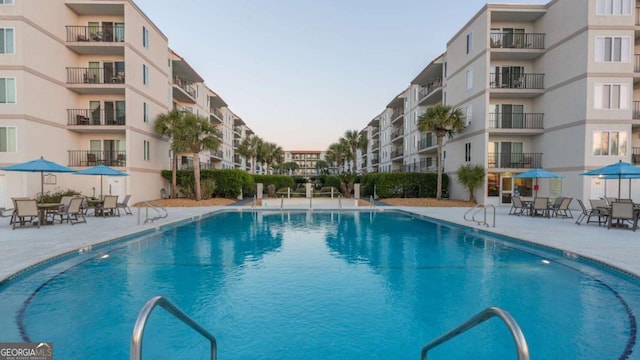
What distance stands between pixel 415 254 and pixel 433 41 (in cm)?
2656

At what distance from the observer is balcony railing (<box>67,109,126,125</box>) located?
22.3 m

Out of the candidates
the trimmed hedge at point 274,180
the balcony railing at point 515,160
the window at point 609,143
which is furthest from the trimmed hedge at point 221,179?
the window at point 609,143

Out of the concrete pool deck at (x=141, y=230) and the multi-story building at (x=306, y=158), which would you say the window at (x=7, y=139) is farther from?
the multi-story building at (x=306, y=158)

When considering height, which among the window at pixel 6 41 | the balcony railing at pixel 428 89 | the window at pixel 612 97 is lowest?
the window at pixel 612 97

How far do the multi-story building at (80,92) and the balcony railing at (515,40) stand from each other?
2644 centimetres

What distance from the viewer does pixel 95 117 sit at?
76.1 feet

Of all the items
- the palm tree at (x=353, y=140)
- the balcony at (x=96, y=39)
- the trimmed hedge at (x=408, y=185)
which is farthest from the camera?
the palm tree at (x=353, y=140)

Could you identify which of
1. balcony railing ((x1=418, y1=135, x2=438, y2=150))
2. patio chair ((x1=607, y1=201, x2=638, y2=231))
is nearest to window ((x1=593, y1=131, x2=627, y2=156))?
patio chair ((x1=607, y1=201, x2=638, y2=231))

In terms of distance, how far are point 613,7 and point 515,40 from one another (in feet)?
17.6

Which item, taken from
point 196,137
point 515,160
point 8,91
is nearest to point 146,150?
point 196,137

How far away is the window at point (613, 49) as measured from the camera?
19359 mm

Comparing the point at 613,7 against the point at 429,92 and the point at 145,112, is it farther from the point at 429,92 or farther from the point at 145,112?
the point at 145,112

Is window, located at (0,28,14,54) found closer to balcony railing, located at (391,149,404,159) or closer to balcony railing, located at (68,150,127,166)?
balcony railing, located at (68,150,127,166)

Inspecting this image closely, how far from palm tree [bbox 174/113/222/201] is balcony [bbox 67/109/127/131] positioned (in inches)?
148
